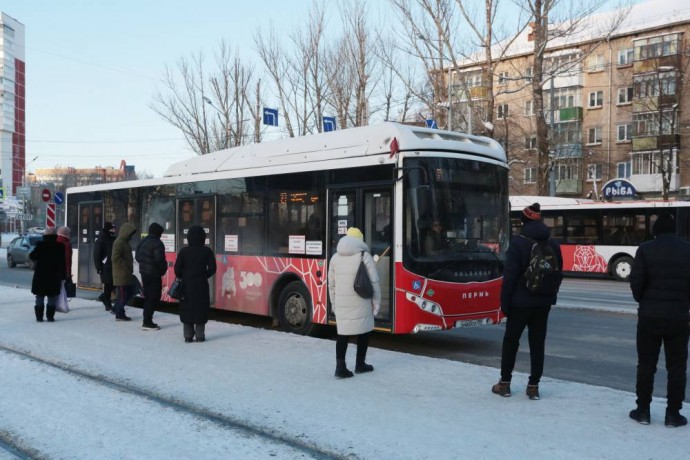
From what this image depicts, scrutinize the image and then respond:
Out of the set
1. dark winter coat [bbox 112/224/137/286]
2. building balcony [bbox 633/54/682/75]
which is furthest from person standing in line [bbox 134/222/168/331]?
building balcony [bbox 633/54/682/75]

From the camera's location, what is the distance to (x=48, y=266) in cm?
1202

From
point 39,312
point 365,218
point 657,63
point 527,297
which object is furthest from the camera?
point 657,63

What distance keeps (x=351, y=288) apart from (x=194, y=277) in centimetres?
332

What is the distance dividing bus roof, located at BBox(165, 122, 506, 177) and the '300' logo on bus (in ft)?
6.09

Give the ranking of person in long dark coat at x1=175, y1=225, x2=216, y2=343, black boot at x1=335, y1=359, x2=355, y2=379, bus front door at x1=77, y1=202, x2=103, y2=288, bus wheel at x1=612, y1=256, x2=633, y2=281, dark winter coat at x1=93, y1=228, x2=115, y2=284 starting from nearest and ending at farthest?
black boot at x1=335, y1=359, x2=355, y2=379 → person in long dark coat at x1=175, y1=225, x2=216, y2=343 → dark winter coat at x1=93, y1=228, x2=115, y2=284 → bus front door at x1=77, y1=202, x2=103, y2=288 → bus wheel at x1=612, y1=256, x2=633, y2=281

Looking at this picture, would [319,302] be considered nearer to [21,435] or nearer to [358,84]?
[21,435]

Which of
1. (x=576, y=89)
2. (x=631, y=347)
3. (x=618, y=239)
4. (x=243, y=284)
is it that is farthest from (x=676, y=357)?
(x=576, y=89)

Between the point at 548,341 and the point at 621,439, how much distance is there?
585cm

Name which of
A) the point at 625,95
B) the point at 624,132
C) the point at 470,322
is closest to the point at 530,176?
the point at 624,132

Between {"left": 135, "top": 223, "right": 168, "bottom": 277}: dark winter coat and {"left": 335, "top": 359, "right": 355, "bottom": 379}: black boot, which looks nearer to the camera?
{"left": 335, "top": 359, "right": 355, "bottom": 379}: black boot

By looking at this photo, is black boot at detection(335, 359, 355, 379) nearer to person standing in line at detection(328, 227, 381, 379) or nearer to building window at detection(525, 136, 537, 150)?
person standing in line at detection(328, 227, 381, 379)

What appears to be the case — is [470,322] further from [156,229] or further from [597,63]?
[597,63]

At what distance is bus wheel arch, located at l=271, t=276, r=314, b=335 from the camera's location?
10.7 m

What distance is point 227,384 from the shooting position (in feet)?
24.0
